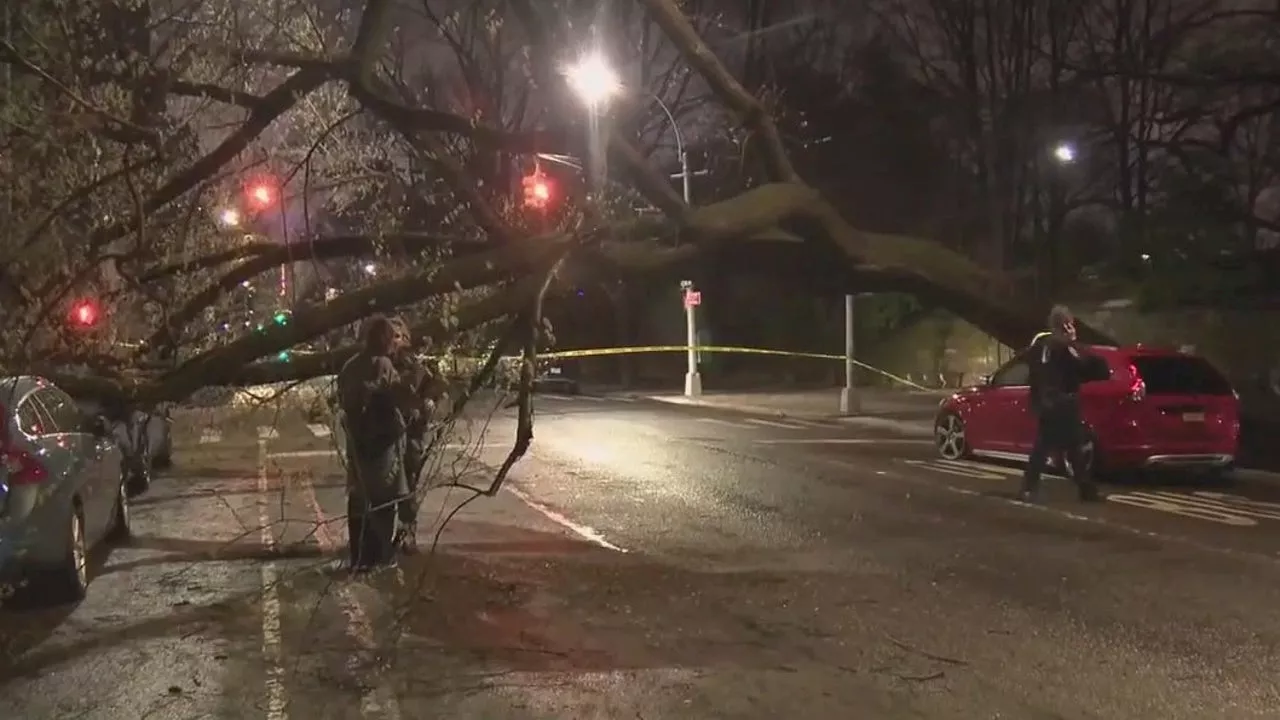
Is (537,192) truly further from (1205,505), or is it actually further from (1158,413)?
(1205,505)

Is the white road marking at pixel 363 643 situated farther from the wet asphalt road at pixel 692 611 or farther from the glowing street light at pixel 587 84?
the glowing street light at pixel 587 84

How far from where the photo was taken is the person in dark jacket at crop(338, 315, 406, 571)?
370 inches

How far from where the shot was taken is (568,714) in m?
6.34

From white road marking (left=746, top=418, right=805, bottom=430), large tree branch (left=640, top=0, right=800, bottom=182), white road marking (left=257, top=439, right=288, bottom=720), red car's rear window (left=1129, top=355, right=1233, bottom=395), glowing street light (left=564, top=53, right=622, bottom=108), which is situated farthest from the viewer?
white road marking (left=746, top=418, right=805, bottom=430)

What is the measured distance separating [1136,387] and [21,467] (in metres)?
10.9

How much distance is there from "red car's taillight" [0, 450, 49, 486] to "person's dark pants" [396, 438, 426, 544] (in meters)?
2.41

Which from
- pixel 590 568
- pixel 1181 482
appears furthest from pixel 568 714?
pixel 1181 482

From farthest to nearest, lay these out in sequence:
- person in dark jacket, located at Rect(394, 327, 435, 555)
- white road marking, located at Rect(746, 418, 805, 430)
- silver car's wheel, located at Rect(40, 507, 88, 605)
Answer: white road marking, located at Rect(746, 418, 805, 430) → person in dark jacket, located at Rect(394, 327, 435, 555) → silver car's wheel, located at Rect(40, 507, 88, 605)

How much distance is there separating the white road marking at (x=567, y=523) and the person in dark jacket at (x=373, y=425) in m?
2.04

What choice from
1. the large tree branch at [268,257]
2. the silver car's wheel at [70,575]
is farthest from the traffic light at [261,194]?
the silver car's wheel at [70,575]

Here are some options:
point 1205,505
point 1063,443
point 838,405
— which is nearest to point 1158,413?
point 1205,505

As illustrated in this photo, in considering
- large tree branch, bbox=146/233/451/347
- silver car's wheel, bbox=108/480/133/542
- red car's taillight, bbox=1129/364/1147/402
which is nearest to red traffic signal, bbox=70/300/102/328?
large tree branch, bbox=146/233/451/347

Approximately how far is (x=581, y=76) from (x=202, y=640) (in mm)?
8477

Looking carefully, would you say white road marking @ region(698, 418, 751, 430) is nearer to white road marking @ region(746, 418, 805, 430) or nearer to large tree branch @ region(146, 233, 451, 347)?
white road marking @ region(746, 418, 805, 430)
